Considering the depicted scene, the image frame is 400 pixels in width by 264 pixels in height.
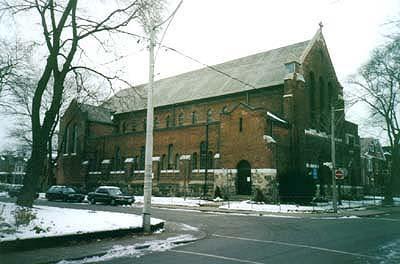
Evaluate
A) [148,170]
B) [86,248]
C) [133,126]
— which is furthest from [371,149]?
[86,248]

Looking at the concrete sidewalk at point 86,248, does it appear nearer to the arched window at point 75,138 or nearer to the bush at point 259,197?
the bush at point 259,197

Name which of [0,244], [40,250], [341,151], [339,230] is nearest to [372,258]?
[339,230]

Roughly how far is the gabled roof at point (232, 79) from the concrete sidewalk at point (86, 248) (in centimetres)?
2497

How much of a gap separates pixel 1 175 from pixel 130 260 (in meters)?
130

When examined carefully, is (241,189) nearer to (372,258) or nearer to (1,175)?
(372,258)

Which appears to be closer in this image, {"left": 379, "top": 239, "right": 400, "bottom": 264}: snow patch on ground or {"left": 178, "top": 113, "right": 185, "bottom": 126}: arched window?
{"left": 379, "top": 239, "right": 400, "bottom": 264}: snow patch on ground

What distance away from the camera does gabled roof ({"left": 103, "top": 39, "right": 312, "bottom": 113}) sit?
42.3 meters

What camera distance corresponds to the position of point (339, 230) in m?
16.5

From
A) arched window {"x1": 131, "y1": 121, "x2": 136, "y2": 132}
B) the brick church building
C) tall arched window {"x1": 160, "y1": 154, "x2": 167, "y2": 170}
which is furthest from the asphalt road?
arched window {"x1": 131, "y1": 121, "x2": 136, "y2": 132}

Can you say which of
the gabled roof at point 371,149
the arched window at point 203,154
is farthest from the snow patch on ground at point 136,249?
the gabled roof at point 371,149

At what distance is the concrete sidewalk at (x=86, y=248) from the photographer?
9.82 metres

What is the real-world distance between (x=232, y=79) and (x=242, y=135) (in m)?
11.5

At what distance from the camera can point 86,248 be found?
37.1 feet

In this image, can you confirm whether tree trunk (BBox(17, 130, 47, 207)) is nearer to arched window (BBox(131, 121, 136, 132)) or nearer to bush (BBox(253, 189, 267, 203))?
bush (BBox(253, 189, 267, 203))
